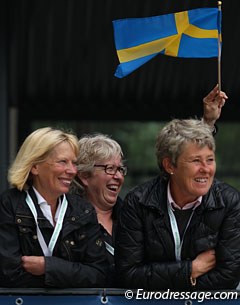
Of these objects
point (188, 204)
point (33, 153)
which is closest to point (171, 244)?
point (188, 204)

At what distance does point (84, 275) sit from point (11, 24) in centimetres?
491

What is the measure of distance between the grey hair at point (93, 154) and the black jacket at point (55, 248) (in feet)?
2.03

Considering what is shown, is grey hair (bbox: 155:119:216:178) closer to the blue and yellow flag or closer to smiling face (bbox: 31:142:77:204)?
smiling face (bbox: 31:142:77:204)

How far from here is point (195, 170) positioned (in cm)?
430

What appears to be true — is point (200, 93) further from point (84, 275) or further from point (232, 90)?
point (84, 275)

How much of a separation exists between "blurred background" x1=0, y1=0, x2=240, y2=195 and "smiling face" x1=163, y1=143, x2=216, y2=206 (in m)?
4.44

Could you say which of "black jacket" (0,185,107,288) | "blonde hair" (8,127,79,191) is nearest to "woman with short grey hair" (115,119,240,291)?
"black jacket" (0,185,107,288)

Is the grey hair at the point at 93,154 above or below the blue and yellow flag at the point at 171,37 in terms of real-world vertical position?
below

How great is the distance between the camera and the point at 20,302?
425 cm

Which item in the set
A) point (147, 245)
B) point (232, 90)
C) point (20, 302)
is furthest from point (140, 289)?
point (232, 90)

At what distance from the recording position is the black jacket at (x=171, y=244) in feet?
14.1

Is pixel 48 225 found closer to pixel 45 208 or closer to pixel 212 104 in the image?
pixel 45 208
